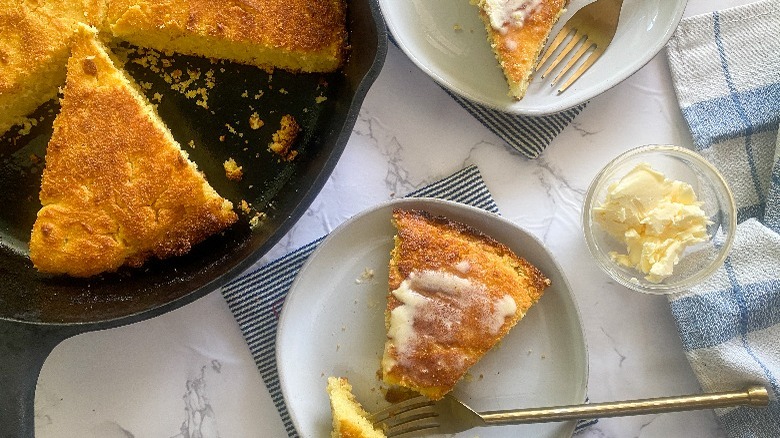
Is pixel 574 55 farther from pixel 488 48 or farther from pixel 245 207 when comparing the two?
pixel 245 207

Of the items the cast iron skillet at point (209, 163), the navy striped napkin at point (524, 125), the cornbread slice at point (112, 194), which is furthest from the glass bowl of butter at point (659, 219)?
the cornbread slice at point (112, 194)

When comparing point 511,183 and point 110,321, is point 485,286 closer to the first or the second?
point 511,183

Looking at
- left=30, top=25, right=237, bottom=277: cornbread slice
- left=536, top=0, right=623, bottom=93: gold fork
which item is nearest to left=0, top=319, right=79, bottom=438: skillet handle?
left=30, top=25, right=237, bottom=277: cornbread slice

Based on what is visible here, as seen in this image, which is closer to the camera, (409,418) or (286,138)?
(409,418)

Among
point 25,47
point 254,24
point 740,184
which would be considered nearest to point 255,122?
point 254,24

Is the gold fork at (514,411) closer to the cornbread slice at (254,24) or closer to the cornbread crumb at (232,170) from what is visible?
the cornbread crumb at (232,170)

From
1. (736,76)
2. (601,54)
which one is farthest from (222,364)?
(736,76)
